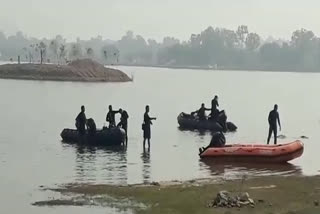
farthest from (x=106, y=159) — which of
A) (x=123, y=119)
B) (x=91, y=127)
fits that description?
(x=91, y=127)

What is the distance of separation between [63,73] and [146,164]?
127 metres

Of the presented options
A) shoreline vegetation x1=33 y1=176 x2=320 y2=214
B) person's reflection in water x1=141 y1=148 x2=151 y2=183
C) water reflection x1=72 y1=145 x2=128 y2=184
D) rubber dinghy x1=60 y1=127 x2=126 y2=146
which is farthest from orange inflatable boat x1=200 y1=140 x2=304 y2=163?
rubber dinghy x1=60 y1=127 x2=126 y2=146

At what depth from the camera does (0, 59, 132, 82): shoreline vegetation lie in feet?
507

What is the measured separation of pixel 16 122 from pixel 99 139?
1704 centimetres

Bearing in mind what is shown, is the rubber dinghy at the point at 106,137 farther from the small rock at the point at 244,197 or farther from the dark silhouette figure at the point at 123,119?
the small rock at the point at 244,197

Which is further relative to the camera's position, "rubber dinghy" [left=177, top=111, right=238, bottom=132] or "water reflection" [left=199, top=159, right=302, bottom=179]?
"rubber dinghy" [left=177, top=111, right=238, bottom=132]

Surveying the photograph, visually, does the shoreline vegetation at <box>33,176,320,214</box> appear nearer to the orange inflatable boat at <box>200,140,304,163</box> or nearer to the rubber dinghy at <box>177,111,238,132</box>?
the orange inflatable boat at <box>200,140,304,163</box>

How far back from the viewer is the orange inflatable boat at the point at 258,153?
2886 cm

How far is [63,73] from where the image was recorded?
154 metres

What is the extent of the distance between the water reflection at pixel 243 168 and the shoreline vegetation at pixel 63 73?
126435 millimetres

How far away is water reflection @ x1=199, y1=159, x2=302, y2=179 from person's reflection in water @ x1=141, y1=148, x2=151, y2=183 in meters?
2.17

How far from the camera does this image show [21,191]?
2209 centimetres

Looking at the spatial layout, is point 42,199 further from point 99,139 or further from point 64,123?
point 64,123

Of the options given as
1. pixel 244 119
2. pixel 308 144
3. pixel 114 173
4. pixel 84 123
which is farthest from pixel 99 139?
pixel 244 119
